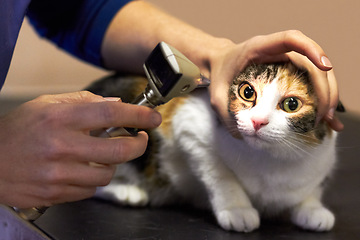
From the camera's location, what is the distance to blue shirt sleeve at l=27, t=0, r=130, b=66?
1.17 metres

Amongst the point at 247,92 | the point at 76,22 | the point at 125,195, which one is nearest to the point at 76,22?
the point at 76,22

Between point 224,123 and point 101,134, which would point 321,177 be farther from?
point 101,134

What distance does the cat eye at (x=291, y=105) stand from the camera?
0.73 meters

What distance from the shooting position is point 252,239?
78 cm

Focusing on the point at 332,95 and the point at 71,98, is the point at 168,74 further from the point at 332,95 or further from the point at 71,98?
the point at 332,95

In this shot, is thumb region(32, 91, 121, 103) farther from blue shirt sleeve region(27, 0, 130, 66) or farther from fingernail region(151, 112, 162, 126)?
blue shirt sleeve region(27, 0, 130, 66)

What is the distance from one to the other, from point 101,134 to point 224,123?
273 mm

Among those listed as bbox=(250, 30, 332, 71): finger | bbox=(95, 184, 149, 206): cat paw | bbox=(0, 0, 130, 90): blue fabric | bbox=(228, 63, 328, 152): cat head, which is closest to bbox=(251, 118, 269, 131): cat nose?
bbox=(228, 63, 328, 152): cat head

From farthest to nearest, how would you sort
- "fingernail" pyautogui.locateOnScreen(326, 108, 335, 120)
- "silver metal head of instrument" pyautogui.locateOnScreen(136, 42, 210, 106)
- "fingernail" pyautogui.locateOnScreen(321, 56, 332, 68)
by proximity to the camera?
1. "fingernail" pyautogui.locateOnScreen(326, 108, 335, 120)
2. "fingernail" pyautogui.locateOnScreen(321, 56, 332, 68)
3. "silver metal head of instrument" pyautogui.locateOnScreen(136, 42, 210, 106)

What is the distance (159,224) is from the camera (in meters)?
0.83

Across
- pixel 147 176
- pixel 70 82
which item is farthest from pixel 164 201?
pixel 70 82

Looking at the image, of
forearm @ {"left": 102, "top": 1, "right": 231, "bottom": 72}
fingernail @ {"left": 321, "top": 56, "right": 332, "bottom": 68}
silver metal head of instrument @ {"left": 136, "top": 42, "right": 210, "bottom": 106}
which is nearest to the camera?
silver metal head of instrument @ {"left": 136, "top": 42, "right": 210, "bottom": 106}

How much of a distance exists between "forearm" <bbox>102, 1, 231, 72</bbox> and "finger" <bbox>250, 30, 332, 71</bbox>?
0.14m

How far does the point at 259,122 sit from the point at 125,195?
0.37 metres
